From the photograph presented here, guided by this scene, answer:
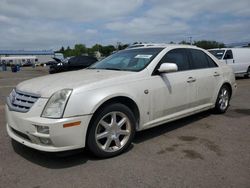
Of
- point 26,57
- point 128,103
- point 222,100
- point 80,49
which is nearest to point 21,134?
point 128,103

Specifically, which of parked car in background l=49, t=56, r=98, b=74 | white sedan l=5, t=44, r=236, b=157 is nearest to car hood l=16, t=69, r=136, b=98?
white sedan l=5, t=44, r=236, b=157

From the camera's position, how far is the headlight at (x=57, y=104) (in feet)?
11.2

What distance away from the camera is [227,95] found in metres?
6.53

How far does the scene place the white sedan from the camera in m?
3.46

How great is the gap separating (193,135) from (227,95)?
7.07 feet

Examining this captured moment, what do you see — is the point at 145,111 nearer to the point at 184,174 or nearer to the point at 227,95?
the point at 184,174

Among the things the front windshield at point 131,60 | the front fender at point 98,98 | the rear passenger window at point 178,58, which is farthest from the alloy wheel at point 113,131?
the rear passenger window at point 178,58

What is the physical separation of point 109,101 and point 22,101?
1167 millimetres

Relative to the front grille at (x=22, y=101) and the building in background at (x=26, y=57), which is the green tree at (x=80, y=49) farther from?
the front grille at (x=22, y=101)

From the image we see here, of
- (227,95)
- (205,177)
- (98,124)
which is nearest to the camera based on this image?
(205,177)

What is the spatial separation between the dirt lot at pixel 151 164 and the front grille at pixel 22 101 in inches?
28.8

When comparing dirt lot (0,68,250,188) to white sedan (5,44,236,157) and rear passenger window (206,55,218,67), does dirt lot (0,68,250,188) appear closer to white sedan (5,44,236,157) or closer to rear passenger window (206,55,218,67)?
white sedan (5,44,236,157)

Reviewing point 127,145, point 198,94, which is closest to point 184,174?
point 127,145

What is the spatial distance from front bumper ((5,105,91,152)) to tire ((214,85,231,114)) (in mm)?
3644
